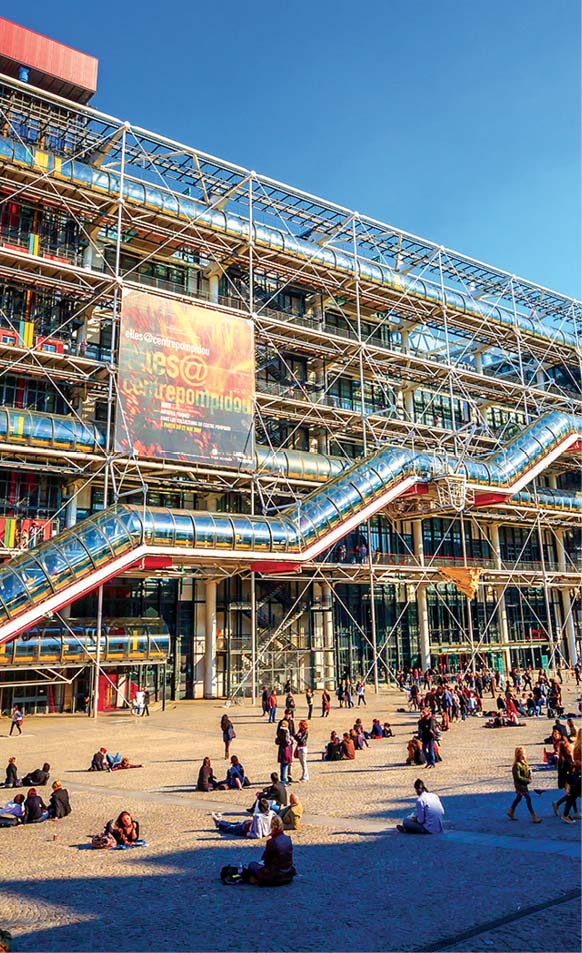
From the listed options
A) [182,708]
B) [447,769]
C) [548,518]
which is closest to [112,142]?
[182,708]

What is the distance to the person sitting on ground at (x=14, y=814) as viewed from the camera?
1180cm

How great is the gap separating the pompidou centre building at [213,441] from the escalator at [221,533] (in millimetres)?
77

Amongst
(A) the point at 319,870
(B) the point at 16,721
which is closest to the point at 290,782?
(A) the point at 319,870

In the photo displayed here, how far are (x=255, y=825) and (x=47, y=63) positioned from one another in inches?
1258

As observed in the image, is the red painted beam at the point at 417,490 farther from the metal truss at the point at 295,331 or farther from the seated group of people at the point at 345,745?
the seated group of people at the point at 345,745

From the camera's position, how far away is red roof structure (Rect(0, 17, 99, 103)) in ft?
103

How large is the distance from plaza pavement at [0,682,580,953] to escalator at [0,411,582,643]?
6.29m

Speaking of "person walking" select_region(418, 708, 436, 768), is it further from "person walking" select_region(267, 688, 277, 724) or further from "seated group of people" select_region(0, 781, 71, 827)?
"person walking" select_region(267, 688, 277, 724)

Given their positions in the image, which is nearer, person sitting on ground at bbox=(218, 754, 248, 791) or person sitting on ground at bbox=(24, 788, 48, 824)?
person sitting on ground at bbox=(24, 788, 48, 824)

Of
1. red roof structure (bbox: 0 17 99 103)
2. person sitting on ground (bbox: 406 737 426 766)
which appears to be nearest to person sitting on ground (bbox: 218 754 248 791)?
person sitting on ground (bbox: 406 737 426 766)

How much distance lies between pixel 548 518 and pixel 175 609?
22057 millimetres

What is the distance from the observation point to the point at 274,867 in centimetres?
823

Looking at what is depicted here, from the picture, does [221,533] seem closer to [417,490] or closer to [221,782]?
[417,490]

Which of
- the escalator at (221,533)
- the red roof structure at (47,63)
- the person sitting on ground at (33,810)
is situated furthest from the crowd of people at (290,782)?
the red roof structure at (47,63)
